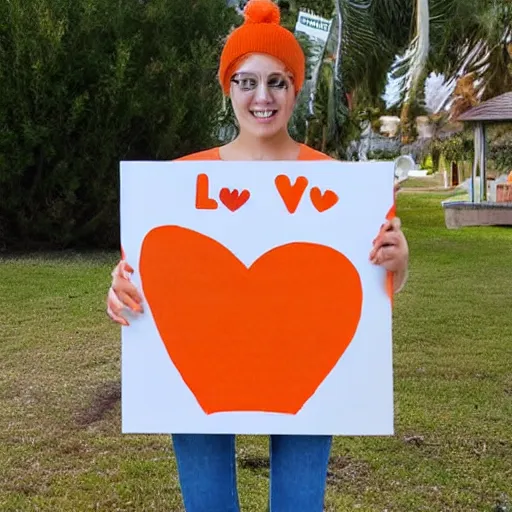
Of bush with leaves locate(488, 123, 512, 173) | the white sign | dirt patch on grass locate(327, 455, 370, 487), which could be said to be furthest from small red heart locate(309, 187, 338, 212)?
bush with leaves locate(488, 123, 512, 173)

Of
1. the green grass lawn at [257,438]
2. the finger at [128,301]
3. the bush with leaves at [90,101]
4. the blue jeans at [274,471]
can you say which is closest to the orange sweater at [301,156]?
the finger at [128,301]

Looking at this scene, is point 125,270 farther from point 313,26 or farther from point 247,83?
point 313,26

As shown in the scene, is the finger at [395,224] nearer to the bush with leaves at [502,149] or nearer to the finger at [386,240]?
the finger at [386,240]

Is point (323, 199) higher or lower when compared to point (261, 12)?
lower

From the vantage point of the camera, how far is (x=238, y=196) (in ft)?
5.27

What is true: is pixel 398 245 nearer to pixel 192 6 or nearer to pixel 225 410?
pixel 225 410

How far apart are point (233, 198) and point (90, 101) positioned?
24.7 feet

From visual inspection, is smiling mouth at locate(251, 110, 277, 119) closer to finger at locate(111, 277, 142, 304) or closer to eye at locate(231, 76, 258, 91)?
eye at locate(231, 76, 258, 91)

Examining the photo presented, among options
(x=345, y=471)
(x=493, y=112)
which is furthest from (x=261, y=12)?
(x=493, y=112)

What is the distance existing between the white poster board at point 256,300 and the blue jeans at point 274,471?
2.3 inches

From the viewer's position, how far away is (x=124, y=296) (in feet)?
5.32

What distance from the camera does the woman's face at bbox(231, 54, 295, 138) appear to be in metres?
1.71

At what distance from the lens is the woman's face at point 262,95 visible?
1.71 metres

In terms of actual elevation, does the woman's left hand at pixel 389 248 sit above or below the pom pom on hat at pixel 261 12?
below
